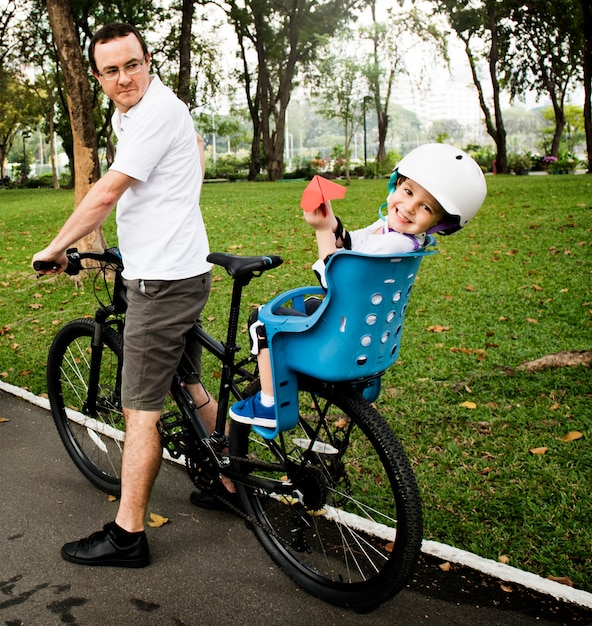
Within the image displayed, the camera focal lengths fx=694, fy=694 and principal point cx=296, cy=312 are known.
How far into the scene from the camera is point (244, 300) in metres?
8.05

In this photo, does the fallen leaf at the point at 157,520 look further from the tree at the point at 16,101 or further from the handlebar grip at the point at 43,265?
the tree at the point at 16,101

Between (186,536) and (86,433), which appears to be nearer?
(186,536)

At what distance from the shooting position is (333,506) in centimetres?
299

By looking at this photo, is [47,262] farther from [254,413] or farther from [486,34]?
[486,34]

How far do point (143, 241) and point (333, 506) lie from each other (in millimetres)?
1386

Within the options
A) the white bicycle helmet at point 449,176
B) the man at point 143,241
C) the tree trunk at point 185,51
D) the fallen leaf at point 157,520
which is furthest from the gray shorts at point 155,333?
the tree trunk at point 185,51

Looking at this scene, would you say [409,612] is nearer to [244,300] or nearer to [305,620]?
[305,620]

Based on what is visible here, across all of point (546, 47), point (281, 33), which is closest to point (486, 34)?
point (546, 47)

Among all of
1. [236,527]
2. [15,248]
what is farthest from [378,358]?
[15,248]

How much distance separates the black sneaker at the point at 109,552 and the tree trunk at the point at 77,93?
636 cm

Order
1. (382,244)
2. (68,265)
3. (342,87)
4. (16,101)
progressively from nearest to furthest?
(382,244)
(68,265)
(342,87)
(16,101)

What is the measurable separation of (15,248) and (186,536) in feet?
36.4

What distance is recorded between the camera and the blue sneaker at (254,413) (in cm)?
270

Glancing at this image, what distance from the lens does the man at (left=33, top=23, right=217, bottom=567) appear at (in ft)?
9.05
